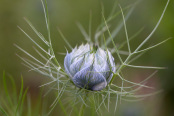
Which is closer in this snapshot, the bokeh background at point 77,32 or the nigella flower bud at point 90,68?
the nigella flower bud at point 90,68

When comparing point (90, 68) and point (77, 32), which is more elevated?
point (77, 32)

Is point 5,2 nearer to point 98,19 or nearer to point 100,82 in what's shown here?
point 98,19

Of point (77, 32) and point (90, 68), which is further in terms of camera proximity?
point (77, 32)

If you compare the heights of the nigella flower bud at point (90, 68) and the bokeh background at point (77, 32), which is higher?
the bokeh background at point (77, 32)

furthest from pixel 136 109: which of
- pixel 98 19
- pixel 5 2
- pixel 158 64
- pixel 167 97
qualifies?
pixel 5 2
